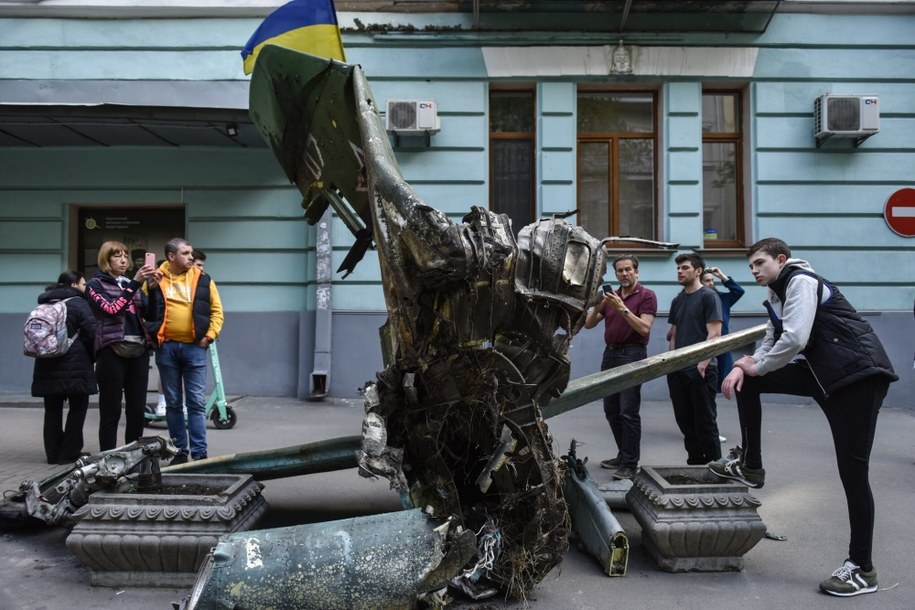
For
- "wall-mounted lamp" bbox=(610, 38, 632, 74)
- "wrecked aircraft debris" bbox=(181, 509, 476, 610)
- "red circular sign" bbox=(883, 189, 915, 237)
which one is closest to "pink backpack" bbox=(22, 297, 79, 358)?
"wrecked aircraft debris" bbox=(181, 509, 476, 610)

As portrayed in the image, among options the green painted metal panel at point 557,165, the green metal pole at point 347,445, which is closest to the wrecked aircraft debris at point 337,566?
the green metal pole at point 347,445

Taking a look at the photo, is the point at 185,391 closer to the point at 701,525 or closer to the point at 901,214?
the point at 701,525

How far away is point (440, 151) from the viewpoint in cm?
919

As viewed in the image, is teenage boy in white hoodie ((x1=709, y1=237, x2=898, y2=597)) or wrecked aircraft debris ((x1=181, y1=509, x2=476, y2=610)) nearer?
wrecked aircraft debris ((x1=181, y1=509, x2=476, y2=610))

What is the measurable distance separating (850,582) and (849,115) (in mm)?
7407

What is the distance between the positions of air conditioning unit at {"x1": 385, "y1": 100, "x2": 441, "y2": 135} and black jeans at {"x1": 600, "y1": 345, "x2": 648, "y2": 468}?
4.60m

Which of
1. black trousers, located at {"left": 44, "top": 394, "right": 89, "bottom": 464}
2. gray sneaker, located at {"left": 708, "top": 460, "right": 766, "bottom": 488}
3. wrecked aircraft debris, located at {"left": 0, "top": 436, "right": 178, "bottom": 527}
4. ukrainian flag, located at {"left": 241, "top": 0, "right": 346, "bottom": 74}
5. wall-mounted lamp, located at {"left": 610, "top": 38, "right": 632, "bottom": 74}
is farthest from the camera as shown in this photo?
wall-mounted lamp, located at {"left": 610, "top": 38, "right": 632, "bottom": 74}

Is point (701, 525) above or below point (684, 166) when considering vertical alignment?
below

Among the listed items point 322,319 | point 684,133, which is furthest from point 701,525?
point 684,133

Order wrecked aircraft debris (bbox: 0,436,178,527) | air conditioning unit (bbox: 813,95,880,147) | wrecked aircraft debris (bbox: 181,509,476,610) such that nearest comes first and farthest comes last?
wrecked aircraft debris (bbox: 181,509,476,610)
wrecked aircraft debris (bbox: 0,436,178,527)
air conditioning unit (bbox: 813,95,880,147)

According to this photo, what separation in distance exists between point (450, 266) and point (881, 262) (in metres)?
8.62

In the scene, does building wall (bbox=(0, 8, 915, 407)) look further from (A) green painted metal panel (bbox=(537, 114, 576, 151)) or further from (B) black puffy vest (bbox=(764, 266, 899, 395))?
(B) black puffy vest (bbox=(764, 266, 899, 395))

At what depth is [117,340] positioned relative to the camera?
5277mm

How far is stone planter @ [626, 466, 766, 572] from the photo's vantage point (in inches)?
133
